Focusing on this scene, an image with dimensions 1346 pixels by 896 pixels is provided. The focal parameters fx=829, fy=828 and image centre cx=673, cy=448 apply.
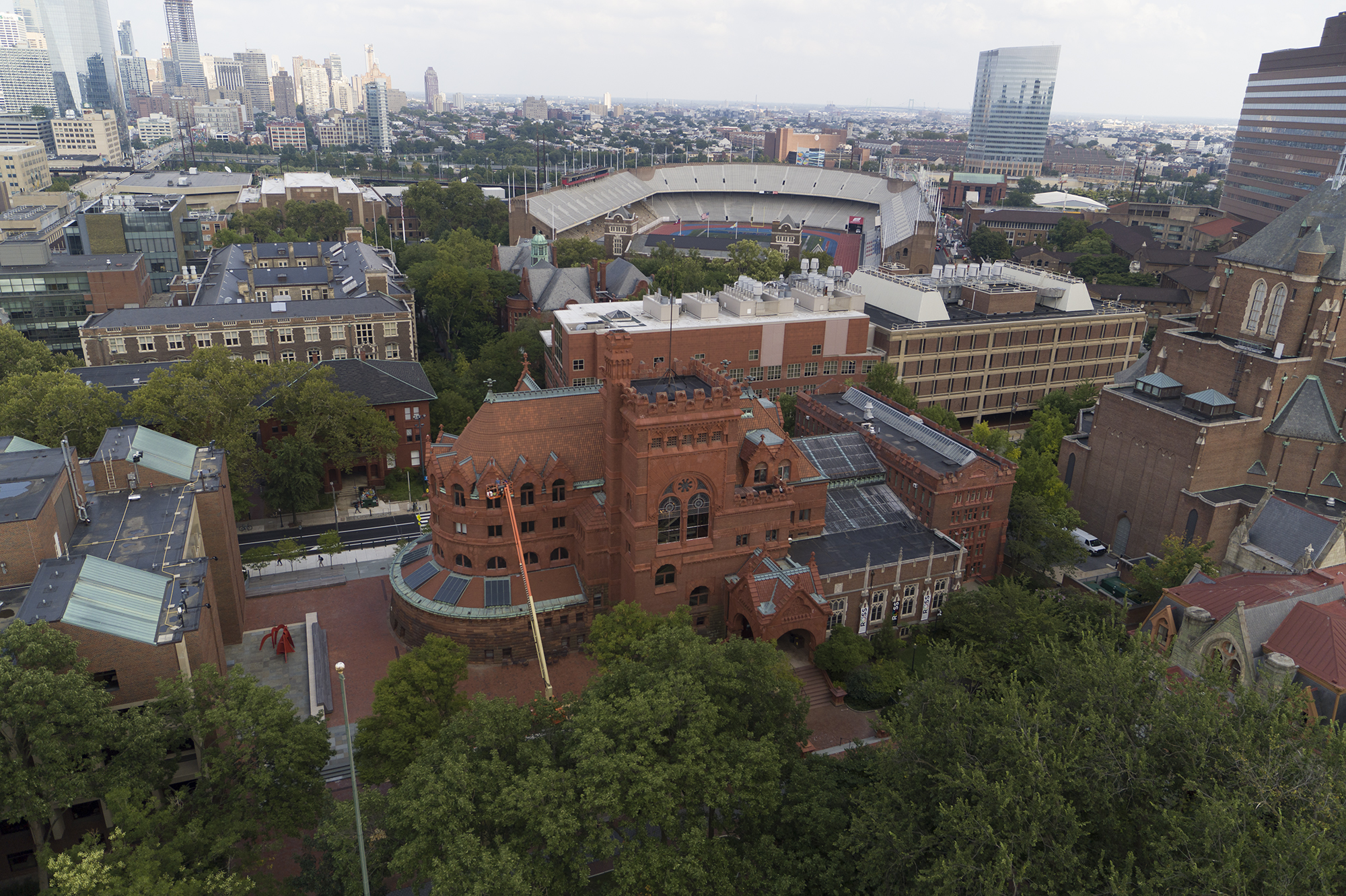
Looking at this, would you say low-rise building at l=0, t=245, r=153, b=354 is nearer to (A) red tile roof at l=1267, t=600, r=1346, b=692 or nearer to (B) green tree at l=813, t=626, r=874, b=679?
(B) green tree at l=813, t=626, r=874, b=679

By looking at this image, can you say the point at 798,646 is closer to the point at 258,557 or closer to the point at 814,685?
the point at 814,685

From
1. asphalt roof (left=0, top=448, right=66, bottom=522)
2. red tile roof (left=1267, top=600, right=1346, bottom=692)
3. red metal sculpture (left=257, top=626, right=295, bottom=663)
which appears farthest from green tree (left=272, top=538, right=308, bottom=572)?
red tile roof (left=1267, top=600, right=1346, bottom=692)

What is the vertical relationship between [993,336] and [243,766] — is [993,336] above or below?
above

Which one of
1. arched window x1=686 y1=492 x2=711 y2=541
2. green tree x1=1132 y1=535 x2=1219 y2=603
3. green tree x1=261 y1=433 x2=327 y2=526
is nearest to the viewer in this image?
arched window x1=686 y1=492 x2=711 y2=541

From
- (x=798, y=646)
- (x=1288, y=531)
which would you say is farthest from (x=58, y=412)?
(x=1288, y=531)

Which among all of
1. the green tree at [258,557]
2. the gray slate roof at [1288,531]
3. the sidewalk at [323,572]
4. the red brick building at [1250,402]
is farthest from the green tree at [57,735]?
the red brick building at [1250,402]

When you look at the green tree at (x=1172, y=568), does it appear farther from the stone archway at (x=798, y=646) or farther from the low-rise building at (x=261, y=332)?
the low-rise building at (x=261, y=332)

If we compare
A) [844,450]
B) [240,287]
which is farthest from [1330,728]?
[240,287]
